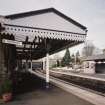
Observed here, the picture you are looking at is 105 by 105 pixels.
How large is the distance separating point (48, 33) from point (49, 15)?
109 cm

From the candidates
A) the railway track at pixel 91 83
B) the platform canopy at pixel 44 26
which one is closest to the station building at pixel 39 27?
the platform canopy at pixel 44 26

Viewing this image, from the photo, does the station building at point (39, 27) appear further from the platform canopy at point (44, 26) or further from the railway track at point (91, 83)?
the railway track at point (91, 83)

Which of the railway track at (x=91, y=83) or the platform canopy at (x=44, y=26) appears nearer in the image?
the platform canopy at (x=44, y=26)

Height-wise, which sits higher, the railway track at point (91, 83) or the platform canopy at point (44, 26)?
the platform canopy at point (44, 26)

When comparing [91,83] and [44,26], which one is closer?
[44,26]

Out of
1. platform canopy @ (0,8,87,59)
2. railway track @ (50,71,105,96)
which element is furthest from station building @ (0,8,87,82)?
railway track @ (50,71,105,96)

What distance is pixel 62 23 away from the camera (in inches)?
407

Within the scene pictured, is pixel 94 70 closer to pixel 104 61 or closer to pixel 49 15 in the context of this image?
pixel 104 61

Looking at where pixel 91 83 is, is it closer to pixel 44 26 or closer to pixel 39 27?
pixel 44 26

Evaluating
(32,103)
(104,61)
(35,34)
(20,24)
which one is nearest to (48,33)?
(35,34)

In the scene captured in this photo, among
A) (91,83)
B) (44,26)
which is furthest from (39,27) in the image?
(91,83)

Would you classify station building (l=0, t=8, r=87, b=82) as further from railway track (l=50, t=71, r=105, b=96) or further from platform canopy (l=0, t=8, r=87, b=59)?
railway track (l=50, t=71, r=105, b=96)

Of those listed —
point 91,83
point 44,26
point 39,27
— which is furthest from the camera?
point 91,83

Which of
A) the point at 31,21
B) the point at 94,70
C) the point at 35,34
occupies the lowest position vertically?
the point at 94,70
